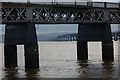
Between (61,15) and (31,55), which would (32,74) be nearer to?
(31,55)

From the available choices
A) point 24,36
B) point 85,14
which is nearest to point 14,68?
point 24,36

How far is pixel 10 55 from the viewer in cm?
5569

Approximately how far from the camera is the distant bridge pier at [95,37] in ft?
205

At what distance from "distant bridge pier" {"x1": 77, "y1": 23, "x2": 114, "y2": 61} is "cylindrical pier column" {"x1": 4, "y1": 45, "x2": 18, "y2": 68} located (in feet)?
44.5

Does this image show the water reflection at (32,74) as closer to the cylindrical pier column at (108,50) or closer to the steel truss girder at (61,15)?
the steel truss girder at (61,15)

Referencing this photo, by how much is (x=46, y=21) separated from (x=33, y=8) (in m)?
3.16

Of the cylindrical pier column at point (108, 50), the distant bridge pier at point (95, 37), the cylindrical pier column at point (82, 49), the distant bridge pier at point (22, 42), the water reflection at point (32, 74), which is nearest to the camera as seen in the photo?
the water reflection at point (32, 74)

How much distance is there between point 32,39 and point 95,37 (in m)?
15.5

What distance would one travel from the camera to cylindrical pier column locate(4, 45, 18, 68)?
55.1 m

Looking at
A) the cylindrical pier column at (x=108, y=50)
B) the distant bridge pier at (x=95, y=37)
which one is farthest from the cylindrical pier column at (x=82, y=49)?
the cylindrical pier column at (x=108, y=50)

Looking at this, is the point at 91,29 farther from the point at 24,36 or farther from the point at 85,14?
the point at 24,36

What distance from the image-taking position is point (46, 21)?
55.9m

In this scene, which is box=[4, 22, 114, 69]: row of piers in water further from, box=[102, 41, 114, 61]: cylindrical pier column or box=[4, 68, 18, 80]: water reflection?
box=[4, 68, 18, 80]: water reflection

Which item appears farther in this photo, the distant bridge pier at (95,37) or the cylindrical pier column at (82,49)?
the cylindrical pier column at (82,49)
